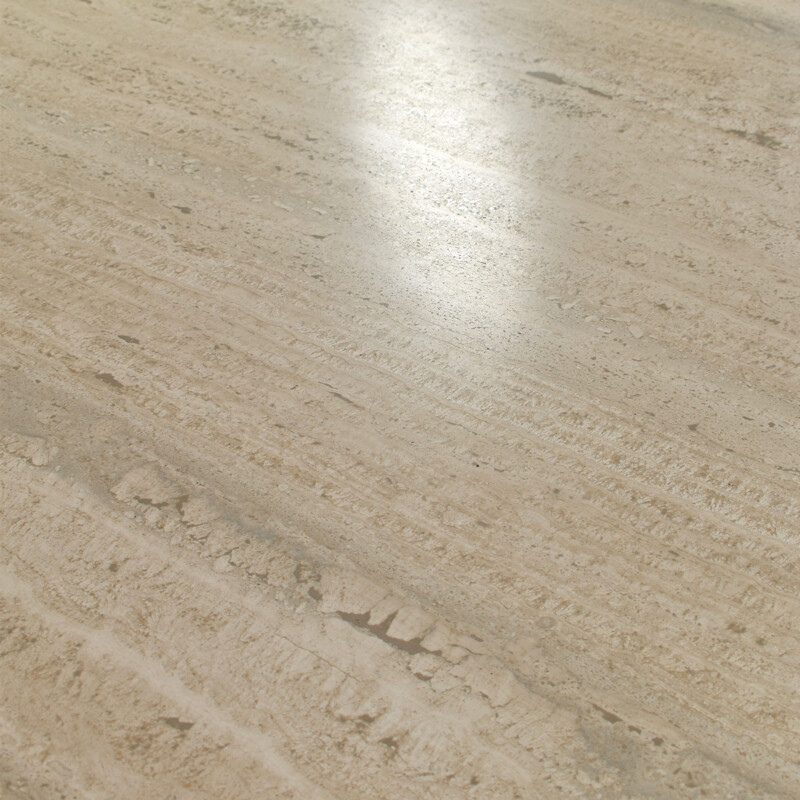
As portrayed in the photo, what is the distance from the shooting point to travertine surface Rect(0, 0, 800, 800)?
1.94 metres

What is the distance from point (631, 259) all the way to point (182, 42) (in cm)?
261

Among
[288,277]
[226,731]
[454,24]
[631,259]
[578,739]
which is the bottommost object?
[226,731]

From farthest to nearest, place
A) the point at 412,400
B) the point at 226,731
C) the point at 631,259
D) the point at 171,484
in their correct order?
the point at 631,259 < the point at 412,400 < the point at 171,484 < the point at 226,731

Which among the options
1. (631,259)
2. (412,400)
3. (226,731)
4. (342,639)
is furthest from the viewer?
(631,259)

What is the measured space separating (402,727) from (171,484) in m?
0.99

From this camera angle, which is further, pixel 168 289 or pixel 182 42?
pixel 182 42

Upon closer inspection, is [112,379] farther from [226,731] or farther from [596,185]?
[596,185]

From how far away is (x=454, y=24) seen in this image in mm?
4434

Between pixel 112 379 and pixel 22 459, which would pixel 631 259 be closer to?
pixel 112 379

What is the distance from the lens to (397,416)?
260 cm

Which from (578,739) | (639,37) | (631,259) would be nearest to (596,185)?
(631,259)

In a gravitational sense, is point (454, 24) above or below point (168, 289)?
above

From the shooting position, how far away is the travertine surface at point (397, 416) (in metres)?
1.94

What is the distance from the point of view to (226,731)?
1.91 m
